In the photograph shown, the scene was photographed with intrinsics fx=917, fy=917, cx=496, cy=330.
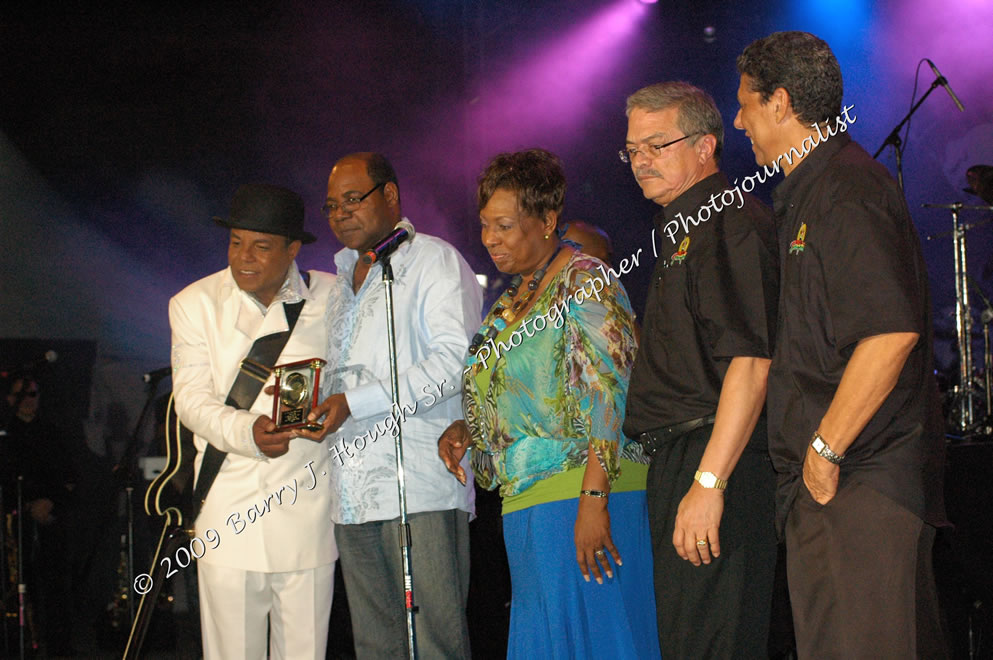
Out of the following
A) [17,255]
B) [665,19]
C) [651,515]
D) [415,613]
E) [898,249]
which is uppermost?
[665,19]

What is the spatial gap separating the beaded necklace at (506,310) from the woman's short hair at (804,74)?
954 mm

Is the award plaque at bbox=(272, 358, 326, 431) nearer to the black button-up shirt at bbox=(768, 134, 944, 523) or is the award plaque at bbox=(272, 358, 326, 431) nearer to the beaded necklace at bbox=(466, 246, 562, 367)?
the beaded necklace at bbox=(466, 246, 562, 367)

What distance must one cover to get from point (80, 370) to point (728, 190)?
17.7 ft

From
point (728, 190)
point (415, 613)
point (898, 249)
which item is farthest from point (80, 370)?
point (898, 249)

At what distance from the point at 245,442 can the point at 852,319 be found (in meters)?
1.98

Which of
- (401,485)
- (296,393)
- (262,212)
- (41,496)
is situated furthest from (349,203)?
(41,496)

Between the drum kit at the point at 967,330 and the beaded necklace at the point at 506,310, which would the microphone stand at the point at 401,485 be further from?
the drum kit at the point at 967,330

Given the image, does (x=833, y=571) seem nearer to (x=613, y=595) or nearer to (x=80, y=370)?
(x=613, y=595)

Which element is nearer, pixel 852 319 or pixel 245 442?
pixel 852 319

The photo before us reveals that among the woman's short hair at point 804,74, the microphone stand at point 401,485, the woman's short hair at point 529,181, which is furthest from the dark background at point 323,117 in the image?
the woman's short hair at point 804,74

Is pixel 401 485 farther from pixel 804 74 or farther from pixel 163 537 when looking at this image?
pixel 804 74

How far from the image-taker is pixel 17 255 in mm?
6176

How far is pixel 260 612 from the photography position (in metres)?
3.04

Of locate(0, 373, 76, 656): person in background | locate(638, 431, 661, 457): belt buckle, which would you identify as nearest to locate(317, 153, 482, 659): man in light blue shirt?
locate(638, 431, 661, 457): belt buckle
